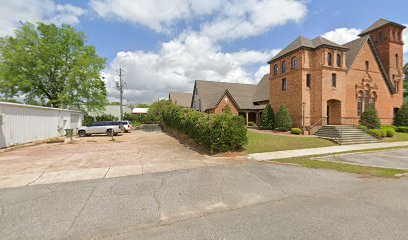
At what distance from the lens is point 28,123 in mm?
15789

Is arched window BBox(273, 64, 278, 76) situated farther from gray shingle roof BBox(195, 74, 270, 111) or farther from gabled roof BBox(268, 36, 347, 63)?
gray shingle roof BBox(195, 74, 270, 111)

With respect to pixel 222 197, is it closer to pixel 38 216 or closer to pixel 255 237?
pixel 255 237

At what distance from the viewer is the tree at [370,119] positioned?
21.8m

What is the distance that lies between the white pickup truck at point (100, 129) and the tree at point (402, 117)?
37.2m

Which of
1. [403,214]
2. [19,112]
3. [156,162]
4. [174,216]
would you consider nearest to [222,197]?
[174,216]

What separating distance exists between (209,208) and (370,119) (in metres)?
26.2

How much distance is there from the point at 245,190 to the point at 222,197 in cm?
90

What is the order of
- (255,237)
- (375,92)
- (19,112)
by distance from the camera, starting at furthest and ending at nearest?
(375,92) → (19,112) → (255,237)

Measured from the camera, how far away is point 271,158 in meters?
10.3

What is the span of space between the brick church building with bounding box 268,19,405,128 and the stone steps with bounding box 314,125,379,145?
2.10 meters

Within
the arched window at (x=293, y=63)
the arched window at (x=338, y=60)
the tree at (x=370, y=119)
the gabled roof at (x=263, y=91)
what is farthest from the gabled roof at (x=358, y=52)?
the gabled roof at (x=263, y=91)

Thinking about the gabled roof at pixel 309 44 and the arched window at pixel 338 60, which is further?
the arched window at pixel 338 60

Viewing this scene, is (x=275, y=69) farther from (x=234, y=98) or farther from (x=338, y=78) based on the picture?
(x=234, y=98)

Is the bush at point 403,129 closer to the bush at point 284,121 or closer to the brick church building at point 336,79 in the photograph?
the brick church building at point 336,79
